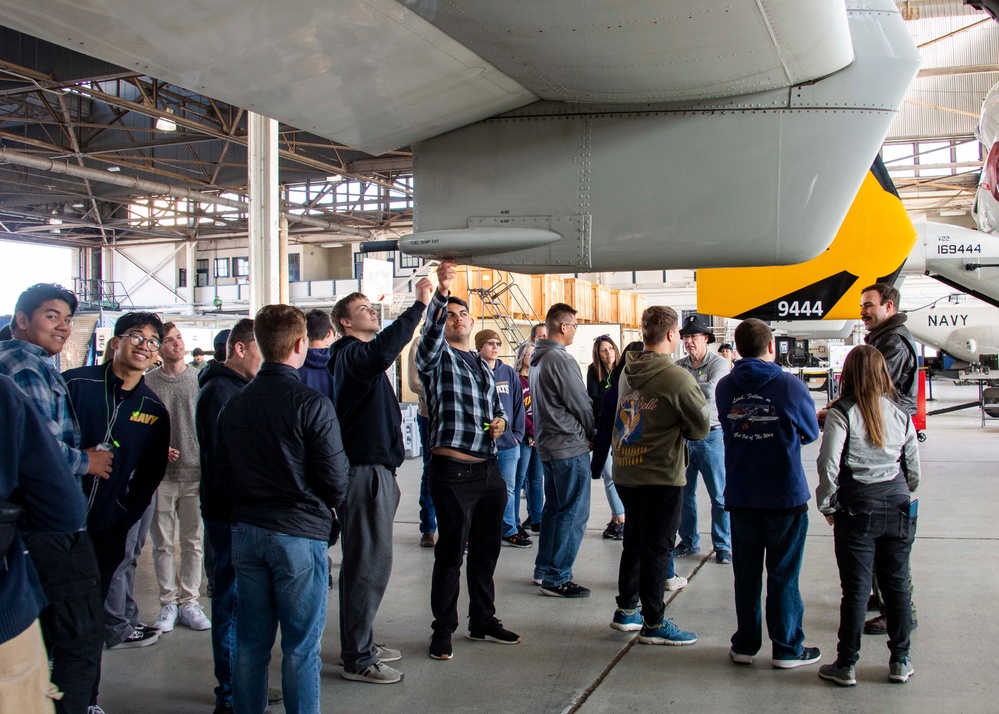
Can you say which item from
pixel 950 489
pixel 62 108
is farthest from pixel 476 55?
pixel 62 108

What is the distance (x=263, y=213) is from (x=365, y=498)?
7.17 meters

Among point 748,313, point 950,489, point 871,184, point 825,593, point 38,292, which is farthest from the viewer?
point 950,489

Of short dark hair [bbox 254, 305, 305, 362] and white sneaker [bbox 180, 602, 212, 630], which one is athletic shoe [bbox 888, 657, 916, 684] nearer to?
short dark hair [bbox 254, 305, 305, 362]

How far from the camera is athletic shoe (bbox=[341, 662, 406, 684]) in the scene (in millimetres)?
3523

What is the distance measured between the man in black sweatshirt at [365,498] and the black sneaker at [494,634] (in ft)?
1.99

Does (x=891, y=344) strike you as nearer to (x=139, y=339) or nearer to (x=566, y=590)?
(x=566, y=590)

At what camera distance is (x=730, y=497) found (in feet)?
12.1

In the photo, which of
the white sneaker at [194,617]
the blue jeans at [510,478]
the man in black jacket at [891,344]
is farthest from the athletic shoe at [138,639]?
the man in black jacket at [891,344]

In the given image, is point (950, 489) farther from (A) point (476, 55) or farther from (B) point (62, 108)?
(B) point (62, 108)

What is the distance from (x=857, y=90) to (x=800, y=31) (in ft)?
2.25

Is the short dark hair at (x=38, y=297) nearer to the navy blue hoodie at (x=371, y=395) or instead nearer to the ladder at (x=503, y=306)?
the navy blue hoodie at (x=371, y=395)

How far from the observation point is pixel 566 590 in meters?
4.80

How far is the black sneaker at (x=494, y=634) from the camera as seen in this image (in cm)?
402

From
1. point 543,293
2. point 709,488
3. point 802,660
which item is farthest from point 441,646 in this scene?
point 543,293
